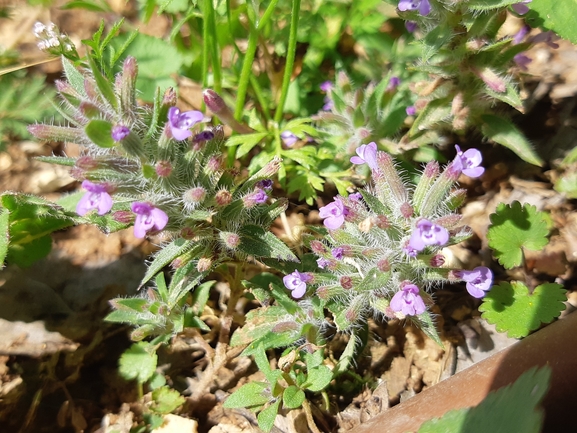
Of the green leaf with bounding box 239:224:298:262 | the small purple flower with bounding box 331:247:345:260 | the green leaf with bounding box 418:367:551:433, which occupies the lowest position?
the green leaf with bounding box 418:367:551:433

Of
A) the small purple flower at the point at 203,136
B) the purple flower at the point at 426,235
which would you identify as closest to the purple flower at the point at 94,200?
the small purple flower at the point at 203,136

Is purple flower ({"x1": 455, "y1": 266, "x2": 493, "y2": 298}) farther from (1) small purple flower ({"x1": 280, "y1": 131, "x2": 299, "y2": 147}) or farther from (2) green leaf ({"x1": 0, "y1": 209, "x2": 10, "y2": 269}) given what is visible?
(2) green leaf ({"x1": 0, "y1": 209, "x2": 10, "y2": 269})

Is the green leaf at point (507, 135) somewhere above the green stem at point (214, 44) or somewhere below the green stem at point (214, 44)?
below

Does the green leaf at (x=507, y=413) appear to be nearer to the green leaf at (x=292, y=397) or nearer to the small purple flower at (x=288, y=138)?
the green leaf at (x=292, y=397)

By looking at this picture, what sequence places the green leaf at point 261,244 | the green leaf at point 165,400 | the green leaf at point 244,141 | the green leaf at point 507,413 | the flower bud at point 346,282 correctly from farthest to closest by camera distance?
the green leaf at point 244,141
the green leaf at point 165,400
the green leaf at point 261,244
the flower bud at point 346,282
the green leaf at point 507,413

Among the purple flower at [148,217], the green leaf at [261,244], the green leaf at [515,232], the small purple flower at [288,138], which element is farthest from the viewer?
the small purple flower at [288,138]

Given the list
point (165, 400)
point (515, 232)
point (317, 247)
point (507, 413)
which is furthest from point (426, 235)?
point (165, 400)

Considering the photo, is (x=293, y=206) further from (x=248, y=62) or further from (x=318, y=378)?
(x=318, y=378)

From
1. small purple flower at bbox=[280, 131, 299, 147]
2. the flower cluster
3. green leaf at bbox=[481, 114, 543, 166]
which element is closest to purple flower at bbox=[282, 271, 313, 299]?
the flower cluster
